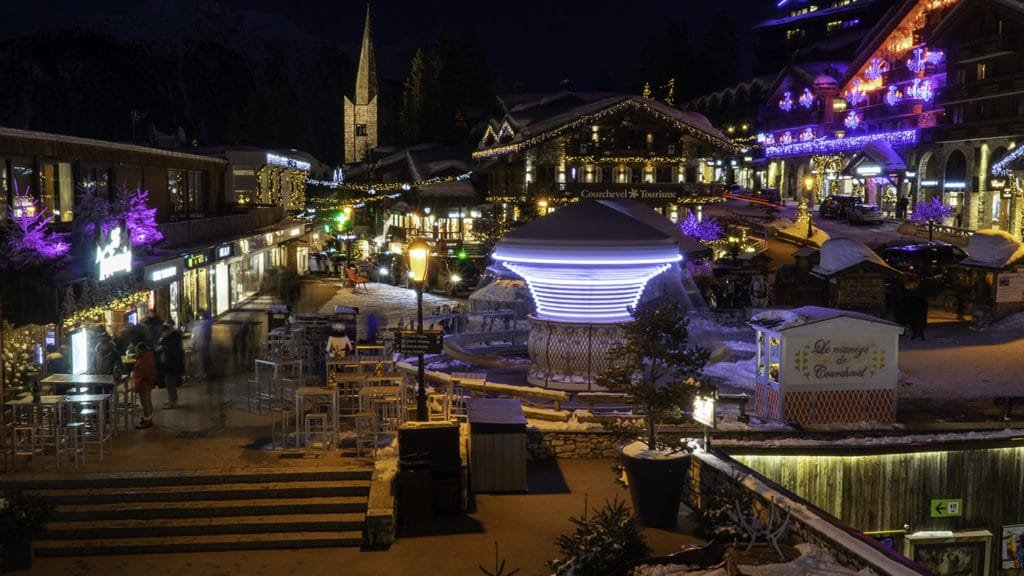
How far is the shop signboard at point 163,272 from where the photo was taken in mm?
20859

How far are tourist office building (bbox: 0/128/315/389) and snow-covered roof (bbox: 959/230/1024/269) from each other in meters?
24.1

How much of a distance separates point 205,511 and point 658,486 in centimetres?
575

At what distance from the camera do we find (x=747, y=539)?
997cm

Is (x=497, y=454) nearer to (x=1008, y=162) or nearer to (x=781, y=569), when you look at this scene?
(x=781, y=569)

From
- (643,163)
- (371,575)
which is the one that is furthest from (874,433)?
(643,163)

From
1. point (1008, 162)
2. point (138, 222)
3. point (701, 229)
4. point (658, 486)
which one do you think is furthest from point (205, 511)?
point (701, 229)

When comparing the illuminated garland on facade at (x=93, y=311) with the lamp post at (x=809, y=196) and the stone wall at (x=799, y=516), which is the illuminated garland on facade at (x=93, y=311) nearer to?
the stone wall at (x=799, y=516)

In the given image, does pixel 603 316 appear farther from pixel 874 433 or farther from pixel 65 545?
pixel 65 545

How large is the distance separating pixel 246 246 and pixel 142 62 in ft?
583

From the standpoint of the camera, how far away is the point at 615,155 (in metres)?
52.0

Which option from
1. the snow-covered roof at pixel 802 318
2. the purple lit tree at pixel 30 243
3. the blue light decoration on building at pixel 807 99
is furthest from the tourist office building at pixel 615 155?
the purple lit tree at pixel 30 243

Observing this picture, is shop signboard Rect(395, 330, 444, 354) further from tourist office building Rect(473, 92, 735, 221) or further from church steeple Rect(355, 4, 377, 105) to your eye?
church steeple Rect(355, 4, 377, 105)

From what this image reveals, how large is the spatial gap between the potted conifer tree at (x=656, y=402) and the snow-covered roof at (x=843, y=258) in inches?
769

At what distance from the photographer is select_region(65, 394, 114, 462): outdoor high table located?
13.0 meters
